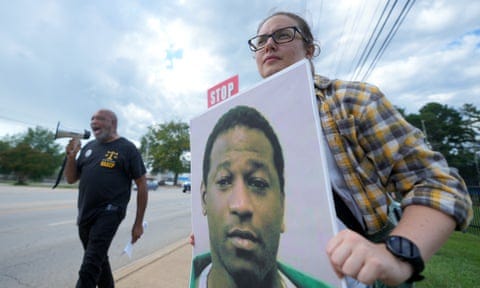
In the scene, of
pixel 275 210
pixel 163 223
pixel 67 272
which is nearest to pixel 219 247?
pixel 275 210

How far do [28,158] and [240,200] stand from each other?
46.0 m

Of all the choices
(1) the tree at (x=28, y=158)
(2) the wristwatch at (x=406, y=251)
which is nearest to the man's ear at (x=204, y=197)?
(2) the wristwatch at (x=406, y=251)

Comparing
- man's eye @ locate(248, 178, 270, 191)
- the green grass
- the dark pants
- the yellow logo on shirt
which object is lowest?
the green grass

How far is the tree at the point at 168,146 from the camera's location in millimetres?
50312

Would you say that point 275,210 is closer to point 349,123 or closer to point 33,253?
point 349,123

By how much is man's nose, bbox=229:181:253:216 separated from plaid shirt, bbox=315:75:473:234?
361mm

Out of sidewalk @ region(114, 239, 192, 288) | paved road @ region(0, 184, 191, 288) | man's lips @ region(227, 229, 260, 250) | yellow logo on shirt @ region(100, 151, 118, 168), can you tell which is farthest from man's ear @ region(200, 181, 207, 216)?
paved road @ region(0, 184, 191, 288)

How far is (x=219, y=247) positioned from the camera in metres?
1.07

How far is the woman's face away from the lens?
3.66ft

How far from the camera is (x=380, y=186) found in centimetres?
79

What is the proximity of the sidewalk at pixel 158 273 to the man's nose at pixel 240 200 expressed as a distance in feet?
8.72

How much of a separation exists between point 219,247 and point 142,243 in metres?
5.41

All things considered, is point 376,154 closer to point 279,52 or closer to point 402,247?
point 402,247

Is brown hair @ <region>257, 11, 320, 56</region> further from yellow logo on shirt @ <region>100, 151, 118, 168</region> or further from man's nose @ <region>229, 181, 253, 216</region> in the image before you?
yellow logo on shirt @ <region>100, 151, 118, 168</region>
